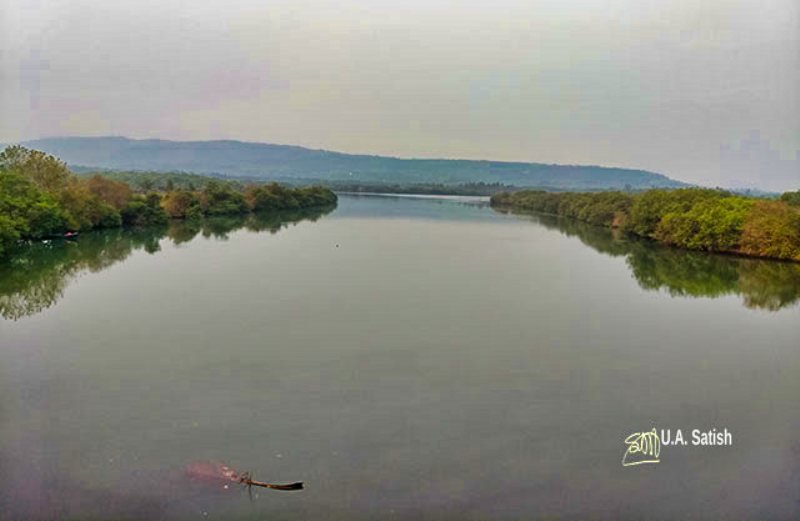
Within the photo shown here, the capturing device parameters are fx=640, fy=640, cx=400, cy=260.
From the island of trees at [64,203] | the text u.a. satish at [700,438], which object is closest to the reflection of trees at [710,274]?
the text u.a. satish at [700,438]

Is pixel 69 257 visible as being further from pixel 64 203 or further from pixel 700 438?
pixel 700 438

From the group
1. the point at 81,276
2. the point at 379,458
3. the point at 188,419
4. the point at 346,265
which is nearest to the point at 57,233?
the point at 81,276

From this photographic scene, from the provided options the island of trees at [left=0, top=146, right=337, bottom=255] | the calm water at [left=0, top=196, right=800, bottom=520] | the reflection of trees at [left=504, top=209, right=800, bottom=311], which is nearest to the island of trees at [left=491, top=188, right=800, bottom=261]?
the reflection of trees at [left=504, top=209, right=800, bottom=311]

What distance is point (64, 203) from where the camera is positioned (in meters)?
27.9

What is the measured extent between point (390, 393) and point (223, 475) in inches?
120

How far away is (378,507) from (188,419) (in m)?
3.19

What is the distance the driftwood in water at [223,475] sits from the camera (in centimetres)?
646
